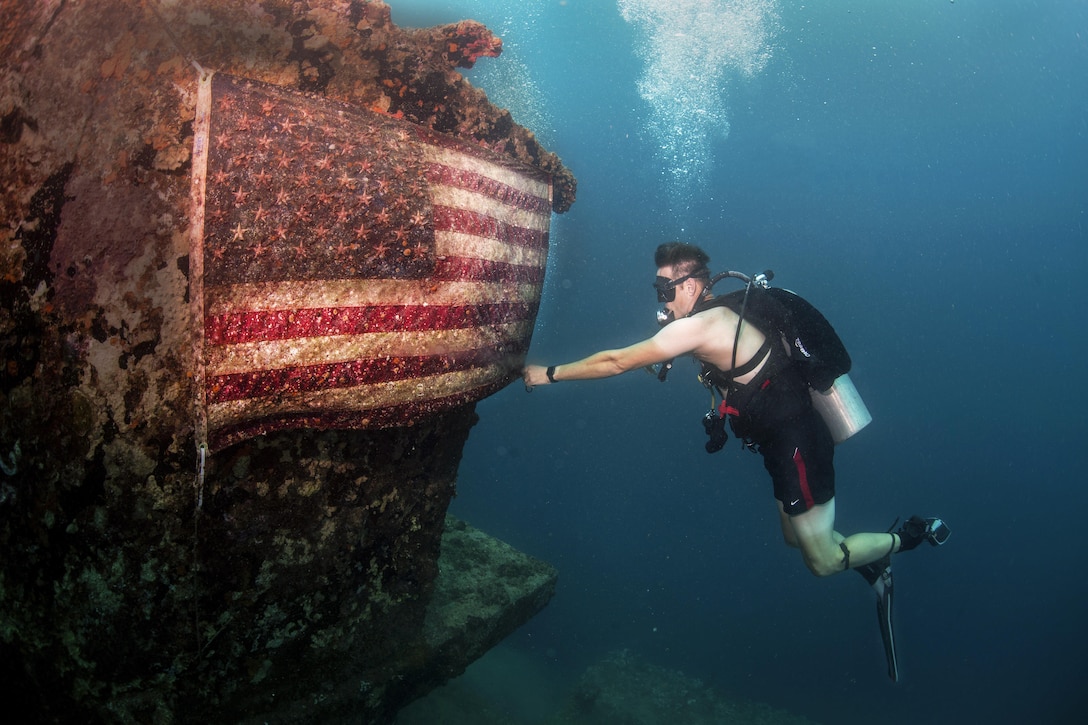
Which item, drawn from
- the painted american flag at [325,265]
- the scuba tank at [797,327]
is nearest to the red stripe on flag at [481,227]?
the painted american flag at [325,265]

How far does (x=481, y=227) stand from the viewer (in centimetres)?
201

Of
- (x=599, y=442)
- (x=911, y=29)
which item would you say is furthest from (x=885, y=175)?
(x=599, y=442)

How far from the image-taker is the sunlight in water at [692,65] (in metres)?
27.6

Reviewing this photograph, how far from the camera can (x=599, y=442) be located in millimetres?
46500

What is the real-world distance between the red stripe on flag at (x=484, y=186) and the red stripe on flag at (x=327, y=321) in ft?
1.60

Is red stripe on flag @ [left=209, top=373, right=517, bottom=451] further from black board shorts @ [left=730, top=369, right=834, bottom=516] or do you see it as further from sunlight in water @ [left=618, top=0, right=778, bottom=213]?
sunlight in water @ [left=618, top=0, right=778, bottom=213]

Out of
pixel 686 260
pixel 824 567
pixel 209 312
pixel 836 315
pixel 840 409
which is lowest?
pixel 824 567

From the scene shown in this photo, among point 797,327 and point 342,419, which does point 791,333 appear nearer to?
point 797,327

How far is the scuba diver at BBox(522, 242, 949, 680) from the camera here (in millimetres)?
3811

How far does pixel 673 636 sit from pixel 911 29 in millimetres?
44926

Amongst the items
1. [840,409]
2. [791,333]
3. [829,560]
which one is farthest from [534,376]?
[829,560]

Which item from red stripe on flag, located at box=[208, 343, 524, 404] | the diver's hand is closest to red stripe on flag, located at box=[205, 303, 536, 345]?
red stripe on flag, located at box=[208, 343, 524, 404]

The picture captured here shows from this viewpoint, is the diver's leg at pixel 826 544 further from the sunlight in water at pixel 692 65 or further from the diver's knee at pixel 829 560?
the sunlight in water at pixel 692 65

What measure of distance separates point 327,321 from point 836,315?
4994cm
